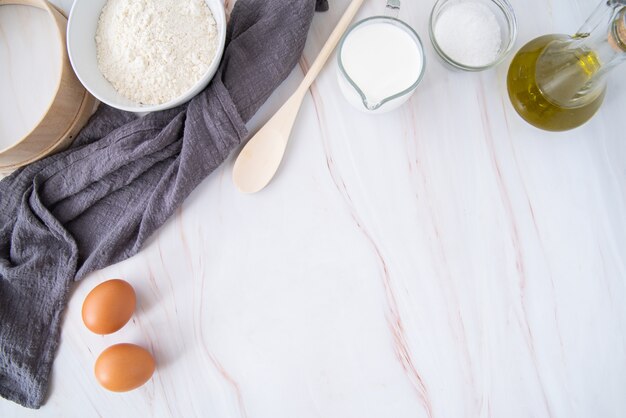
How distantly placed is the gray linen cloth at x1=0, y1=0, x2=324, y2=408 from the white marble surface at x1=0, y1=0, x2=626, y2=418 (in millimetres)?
34

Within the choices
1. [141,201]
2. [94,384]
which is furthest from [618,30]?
[94,384]

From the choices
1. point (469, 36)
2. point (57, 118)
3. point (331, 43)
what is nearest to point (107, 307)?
point (57, 118)

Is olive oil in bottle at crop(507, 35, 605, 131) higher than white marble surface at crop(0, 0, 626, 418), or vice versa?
olive oil in bottle at crop(507, 35, 605, 131)

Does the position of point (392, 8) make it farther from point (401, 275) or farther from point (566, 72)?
point (401, 275)

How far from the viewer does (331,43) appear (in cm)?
74

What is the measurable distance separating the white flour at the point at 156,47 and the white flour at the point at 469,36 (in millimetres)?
340

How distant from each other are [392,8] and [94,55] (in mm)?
446

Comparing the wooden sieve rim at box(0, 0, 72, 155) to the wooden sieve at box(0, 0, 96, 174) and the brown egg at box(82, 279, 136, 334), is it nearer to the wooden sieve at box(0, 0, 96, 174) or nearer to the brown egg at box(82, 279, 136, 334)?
the wooden sieve at box(0, 0, 96, 174)

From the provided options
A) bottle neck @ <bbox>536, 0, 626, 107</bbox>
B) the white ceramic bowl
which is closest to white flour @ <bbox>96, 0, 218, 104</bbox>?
the white ceramic bowl

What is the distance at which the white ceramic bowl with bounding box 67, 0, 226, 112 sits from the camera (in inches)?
26.7

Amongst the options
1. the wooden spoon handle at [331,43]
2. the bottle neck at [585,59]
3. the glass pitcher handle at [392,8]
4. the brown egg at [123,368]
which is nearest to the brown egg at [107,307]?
the brown egg at [123,368]

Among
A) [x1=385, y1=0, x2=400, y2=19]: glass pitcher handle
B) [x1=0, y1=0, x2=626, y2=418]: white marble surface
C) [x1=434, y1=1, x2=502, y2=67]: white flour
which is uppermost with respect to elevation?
[x1=385, y1=0, x2=400, y2=19]: glass pitcher handle

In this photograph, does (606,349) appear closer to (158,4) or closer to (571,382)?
(571,382)

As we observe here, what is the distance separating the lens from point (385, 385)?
0.73 m
